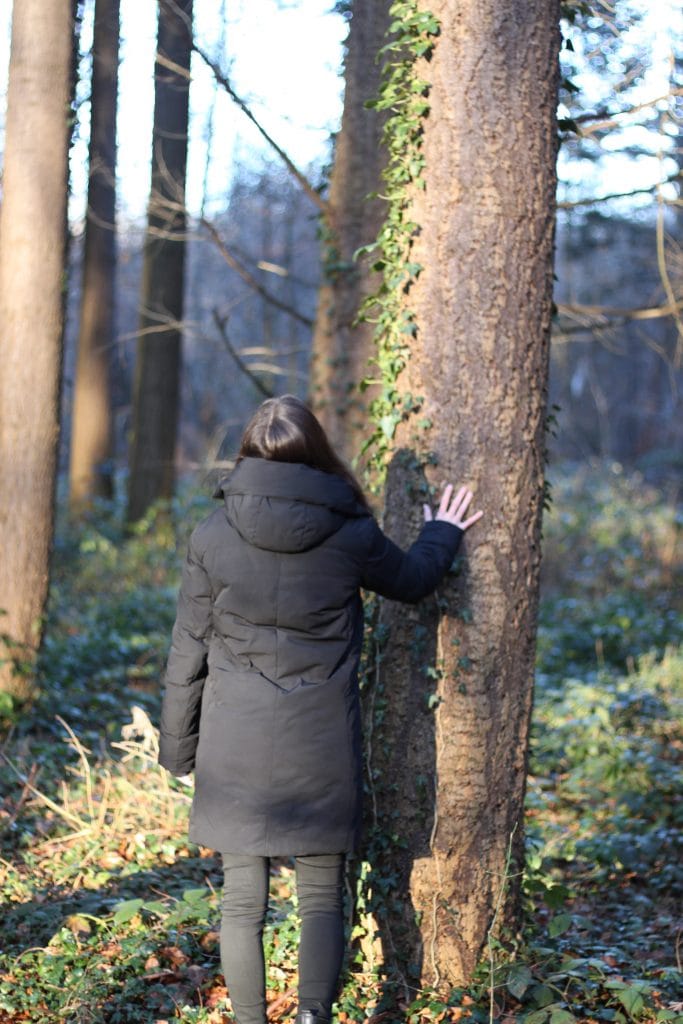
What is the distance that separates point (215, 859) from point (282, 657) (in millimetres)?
2144

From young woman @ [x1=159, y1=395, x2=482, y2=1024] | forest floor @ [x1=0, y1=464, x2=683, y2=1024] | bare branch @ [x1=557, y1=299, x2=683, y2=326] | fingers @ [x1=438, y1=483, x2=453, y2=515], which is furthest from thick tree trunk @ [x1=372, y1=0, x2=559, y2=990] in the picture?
bare branch @ [x1=557, y1=299, x2=683, y2=326]

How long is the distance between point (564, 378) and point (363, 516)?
917 inches

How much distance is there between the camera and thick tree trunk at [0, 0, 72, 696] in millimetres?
6504

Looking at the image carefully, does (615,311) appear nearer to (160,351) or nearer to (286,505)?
(286,505)

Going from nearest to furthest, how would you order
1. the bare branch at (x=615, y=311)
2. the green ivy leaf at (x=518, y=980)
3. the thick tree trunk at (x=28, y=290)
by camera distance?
the green ivy leaf at (x=518, y=980) → the thick tree trunk at (x=28, y=290) → the bare branch at (x=615, y=311)

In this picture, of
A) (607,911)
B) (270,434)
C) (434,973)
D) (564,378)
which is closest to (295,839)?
(434,973)

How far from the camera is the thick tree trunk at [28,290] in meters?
6.50

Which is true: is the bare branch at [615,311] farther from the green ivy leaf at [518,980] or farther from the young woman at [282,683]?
the green ivy leaf at [518,980]

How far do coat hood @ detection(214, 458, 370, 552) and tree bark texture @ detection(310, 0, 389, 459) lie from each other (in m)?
4.48

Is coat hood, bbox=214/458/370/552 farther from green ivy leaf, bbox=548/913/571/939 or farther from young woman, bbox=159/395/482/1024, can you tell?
green ivy leaf, bbox=548/913/571/939

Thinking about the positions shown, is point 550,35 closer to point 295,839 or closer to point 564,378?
point 295,839

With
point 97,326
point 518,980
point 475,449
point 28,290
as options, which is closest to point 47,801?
point 518,980

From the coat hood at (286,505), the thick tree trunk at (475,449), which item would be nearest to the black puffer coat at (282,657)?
the coat hood at (286,505)

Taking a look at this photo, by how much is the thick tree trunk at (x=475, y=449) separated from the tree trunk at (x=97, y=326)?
394 inches
